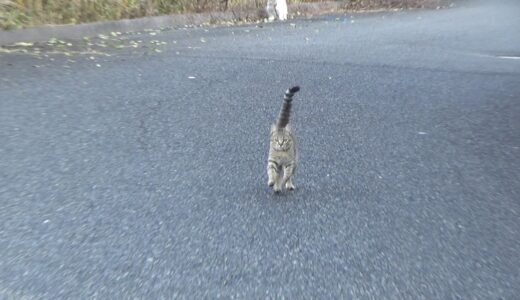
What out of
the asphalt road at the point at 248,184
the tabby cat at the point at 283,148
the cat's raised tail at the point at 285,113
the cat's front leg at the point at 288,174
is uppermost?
the cat's raised tail at the point at 285,113

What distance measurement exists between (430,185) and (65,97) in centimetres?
445

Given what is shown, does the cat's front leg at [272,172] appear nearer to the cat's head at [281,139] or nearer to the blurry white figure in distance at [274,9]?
the cat's head at [281,139]

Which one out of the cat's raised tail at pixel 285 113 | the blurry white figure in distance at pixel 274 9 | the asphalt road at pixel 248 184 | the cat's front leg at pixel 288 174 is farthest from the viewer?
the blurry white figure in distance at pixel 274 9

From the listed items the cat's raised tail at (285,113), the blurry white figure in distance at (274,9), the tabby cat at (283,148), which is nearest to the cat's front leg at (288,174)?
the tabby cat at (283,148)

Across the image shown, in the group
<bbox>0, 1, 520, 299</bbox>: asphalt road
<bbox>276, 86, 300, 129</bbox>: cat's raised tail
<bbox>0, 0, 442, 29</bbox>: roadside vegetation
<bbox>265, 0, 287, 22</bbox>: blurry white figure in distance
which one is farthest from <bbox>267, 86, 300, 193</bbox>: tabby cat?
<bbox>265, 0, 287, 22</bbox>: blurry white figure in distance

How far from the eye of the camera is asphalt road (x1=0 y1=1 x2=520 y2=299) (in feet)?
10.7

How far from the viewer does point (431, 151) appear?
225 inches

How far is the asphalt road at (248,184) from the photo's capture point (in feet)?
10.7

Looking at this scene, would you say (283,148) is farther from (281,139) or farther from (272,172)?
(272,172)

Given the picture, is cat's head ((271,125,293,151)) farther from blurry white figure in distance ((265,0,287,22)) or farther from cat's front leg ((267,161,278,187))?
blurry white figure in distance ((265,0,287,22))

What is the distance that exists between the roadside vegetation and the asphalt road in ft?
10.2

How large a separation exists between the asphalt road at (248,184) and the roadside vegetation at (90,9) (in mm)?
3107

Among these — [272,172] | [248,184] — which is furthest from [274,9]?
[272,172]

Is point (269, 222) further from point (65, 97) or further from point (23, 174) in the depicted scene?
point (65, 97)
